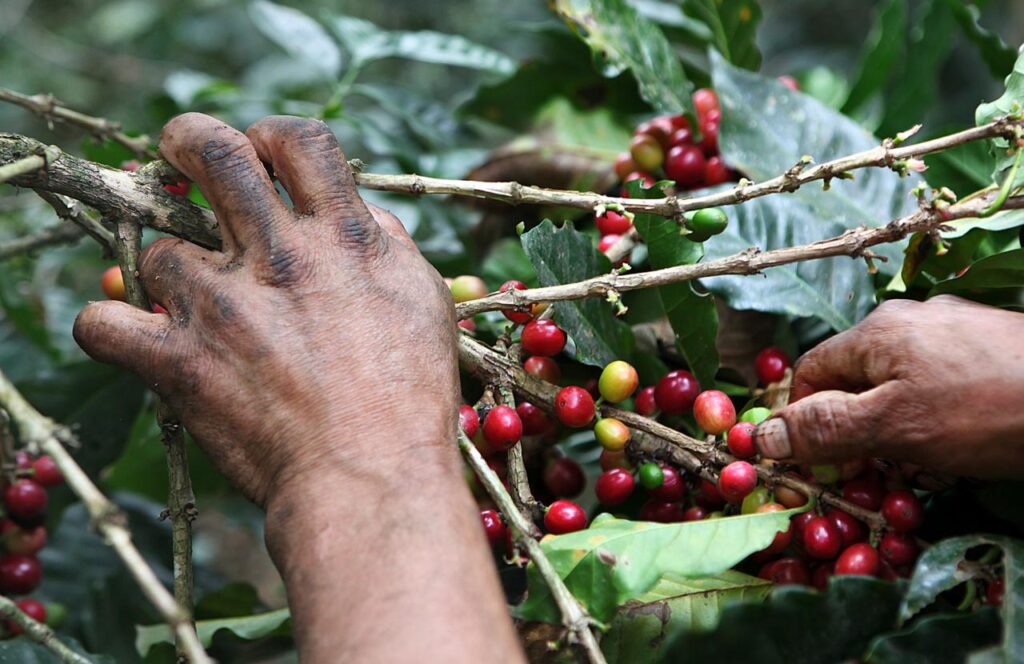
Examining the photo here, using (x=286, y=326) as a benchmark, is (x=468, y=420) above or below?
below

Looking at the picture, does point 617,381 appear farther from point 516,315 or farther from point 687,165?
point 687,165

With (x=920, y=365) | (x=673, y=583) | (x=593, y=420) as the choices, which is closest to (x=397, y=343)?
(x=593, y=420)

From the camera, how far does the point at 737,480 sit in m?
1.04

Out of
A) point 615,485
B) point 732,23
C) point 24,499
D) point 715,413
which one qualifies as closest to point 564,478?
point 615,485

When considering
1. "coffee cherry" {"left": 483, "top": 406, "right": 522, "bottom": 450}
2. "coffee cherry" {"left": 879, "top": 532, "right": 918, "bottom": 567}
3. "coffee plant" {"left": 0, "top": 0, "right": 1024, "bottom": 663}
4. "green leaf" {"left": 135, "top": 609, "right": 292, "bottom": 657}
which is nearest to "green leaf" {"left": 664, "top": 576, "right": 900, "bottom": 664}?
"coffee plant" {"left": 0, "top": 0, "right": 1024, "bottom": 663}

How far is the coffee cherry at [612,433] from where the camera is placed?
110cm

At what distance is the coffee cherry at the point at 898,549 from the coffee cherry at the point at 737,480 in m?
0.16

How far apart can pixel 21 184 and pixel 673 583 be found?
2.96ft

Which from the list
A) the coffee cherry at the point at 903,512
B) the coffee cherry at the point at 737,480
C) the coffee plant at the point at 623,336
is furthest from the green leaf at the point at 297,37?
the coffee cherry at the point at 903,512

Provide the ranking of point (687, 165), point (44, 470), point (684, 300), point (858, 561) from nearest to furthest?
1. point (858, 561)
2. point (684, 300)
3. point (44, 470)
4. point (687, 165)

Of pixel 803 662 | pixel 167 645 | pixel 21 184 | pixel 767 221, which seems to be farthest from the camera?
pixel 767 221

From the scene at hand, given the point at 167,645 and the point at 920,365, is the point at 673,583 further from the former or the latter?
the point at 167,645

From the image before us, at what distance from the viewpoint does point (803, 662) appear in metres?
0.88

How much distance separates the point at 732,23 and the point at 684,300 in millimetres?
753
